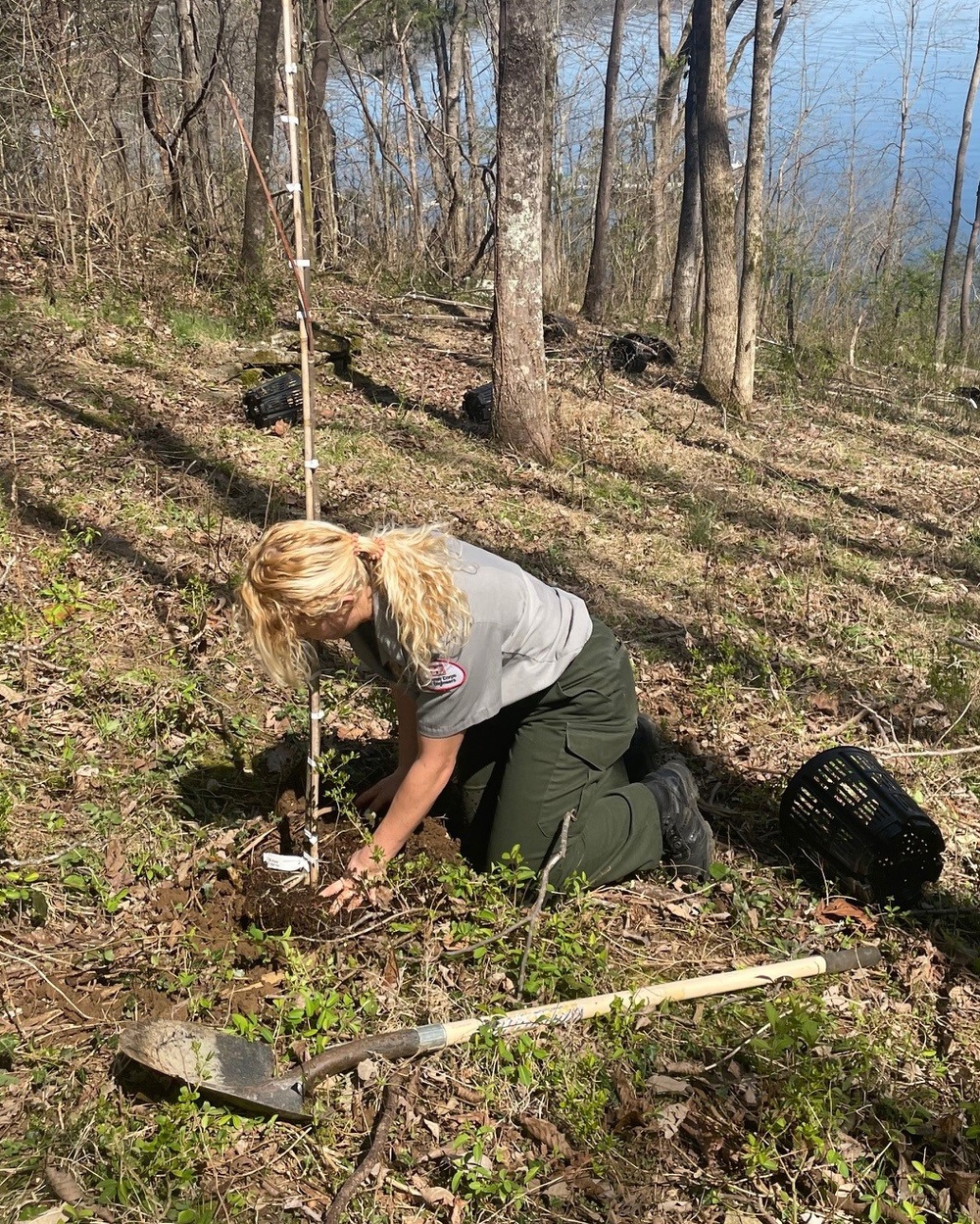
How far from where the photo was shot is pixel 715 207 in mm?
9742

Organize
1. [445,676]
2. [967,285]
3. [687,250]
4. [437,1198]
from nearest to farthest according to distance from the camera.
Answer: [437,1198] < [445,676] < [687,250] < [967,285]

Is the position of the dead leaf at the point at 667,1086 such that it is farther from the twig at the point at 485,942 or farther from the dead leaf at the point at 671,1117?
the twig at the point at 485,942

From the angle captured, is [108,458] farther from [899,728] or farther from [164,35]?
[164,35]

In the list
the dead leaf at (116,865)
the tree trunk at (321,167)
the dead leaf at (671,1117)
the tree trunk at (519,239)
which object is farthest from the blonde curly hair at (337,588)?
the tree trunk at (321,167)

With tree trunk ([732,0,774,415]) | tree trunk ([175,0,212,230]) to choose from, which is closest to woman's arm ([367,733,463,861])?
tree trunk ([732,0,774,415])

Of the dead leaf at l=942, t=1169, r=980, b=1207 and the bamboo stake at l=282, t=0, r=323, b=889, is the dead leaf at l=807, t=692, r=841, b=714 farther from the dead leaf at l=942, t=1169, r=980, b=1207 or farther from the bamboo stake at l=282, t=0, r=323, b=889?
the bamboo stake at l=282, t=0, r=323, b=889

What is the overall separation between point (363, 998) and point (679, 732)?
6.71 feet

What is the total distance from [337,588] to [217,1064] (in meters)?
1.26

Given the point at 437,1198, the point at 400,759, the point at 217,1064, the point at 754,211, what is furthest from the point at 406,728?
the point at 754,211

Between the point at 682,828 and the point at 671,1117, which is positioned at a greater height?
the point at 682,828

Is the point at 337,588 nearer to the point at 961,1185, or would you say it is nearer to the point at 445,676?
the point at 445,676

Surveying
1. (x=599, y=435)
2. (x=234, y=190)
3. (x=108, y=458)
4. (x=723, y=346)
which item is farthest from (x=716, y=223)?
(x=108, y=458)

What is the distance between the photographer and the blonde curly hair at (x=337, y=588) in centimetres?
246

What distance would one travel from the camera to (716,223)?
32.1ft
